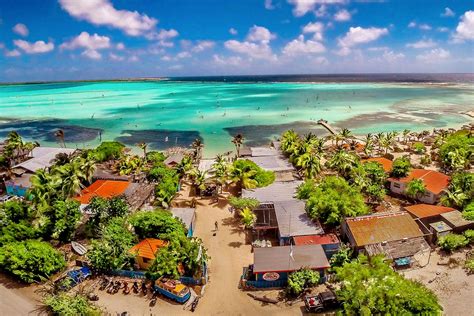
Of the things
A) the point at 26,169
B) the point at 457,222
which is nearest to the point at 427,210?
the point at 457,222

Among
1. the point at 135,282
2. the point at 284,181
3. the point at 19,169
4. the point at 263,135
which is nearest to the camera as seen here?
the point at 135,282

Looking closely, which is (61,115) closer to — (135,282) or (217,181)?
(217,181)

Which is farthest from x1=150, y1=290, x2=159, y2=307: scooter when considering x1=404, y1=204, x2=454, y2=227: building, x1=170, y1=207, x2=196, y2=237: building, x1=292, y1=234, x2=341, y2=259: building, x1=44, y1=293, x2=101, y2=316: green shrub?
x1=404, y1=204, x2=454, y2=227: building

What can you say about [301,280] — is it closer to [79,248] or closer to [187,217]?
[187,217]

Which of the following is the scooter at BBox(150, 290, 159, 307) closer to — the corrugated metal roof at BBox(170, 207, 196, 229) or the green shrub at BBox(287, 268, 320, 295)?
the corrugated metal roof at BBox(170, 207, 196, 229)

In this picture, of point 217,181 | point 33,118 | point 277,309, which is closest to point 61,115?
point 33,118

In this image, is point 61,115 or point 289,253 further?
point 61,115
